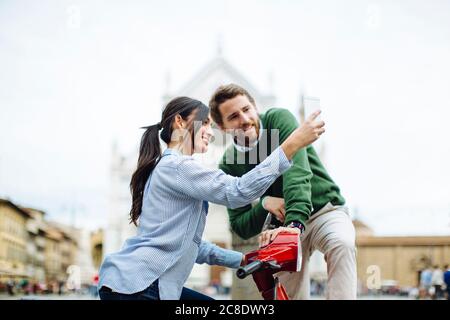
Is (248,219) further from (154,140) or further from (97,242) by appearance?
(97,242)

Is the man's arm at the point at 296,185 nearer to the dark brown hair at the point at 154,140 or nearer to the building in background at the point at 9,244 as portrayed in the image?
the dark brown hair at the point at 154,140

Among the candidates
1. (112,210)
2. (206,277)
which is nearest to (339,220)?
(206,277)

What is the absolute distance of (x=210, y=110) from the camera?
1772 millimetres

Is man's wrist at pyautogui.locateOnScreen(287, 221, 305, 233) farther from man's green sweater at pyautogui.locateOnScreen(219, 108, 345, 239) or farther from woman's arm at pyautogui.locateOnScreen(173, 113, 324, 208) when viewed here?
woman's arm at pyautogui.locateOnScreen(173, 113, 324, 208)

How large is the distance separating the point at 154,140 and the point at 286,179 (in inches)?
13.3

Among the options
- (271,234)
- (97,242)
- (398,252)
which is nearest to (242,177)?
(271,234)

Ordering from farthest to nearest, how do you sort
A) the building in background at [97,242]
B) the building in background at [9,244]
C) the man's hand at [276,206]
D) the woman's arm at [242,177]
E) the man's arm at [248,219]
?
the building in background at [97,242], the building in background at [9,244], the man's arm at [248,219], the man's hand at [276,206], the woman's arm at [242,177]

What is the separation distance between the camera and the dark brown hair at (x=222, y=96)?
5.70 ft

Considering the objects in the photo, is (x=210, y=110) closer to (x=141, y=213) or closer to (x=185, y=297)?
(x=141, y=213)

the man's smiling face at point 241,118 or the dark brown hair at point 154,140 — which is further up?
the man's smiling face at point 241,118

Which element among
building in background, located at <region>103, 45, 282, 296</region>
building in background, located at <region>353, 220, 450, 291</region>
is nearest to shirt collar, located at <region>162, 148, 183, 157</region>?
building in background, located at <region>353, 220, 450, 291</region>

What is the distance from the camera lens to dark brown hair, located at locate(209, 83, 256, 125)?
5.70 feet

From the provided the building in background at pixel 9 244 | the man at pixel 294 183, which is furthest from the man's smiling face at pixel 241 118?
the building in background at pixel 9 244
